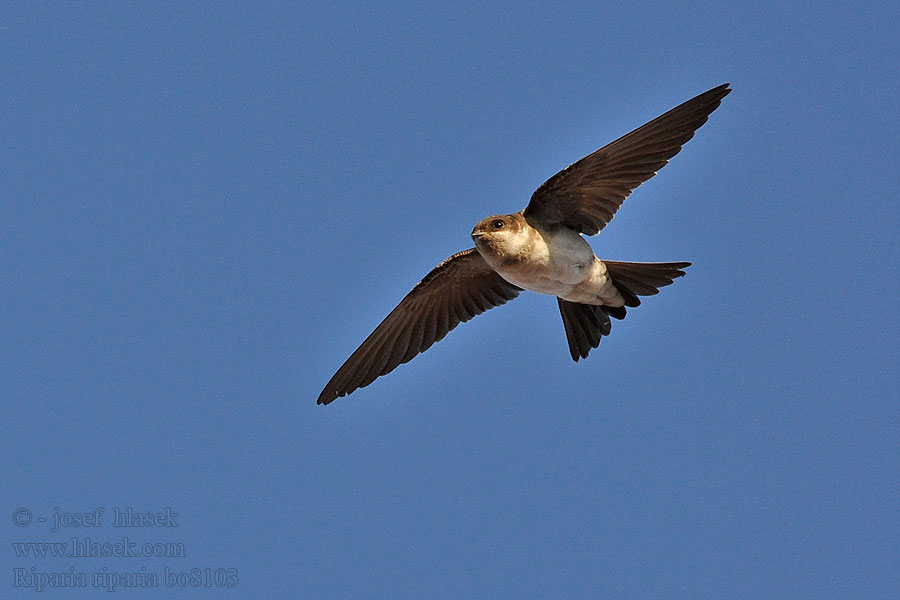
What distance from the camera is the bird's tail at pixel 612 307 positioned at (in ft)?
41.0

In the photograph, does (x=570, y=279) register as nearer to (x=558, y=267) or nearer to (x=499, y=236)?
(x=558, y=267)

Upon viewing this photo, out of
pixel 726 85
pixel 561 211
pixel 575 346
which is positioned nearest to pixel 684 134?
pixel 726 85

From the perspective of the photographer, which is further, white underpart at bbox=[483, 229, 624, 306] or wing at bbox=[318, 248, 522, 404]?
wing at bbox=[318, 248, 522, 404]

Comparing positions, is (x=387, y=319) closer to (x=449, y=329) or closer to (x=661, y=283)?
(x=449, y=329)

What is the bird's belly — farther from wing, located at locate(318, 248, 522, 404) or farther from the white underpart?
wing, located at locate(318, 248, 522, 404)

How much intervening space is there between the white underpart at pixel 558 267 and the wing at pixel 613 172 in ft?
0.80

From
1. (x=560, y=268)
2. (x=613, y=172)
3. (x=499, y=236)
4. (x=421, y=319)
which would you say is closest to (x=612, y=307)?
(x=560, y=268)


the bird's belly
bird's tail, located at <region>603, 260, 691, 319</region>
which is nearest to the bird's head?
the bird's belly

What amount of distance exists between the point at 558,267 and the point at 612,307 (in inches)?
41.1

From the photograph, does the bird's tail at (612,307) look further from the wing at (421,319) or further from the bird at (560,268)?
the wing at (421,319)

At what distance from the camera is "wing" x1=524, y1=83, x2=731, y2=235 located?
39.5ft

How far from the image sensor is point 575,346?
1330 cm

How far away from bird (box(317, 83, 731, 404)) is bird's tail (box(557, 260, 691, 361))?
0.01 m

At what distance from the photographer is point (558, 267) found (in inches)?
485
